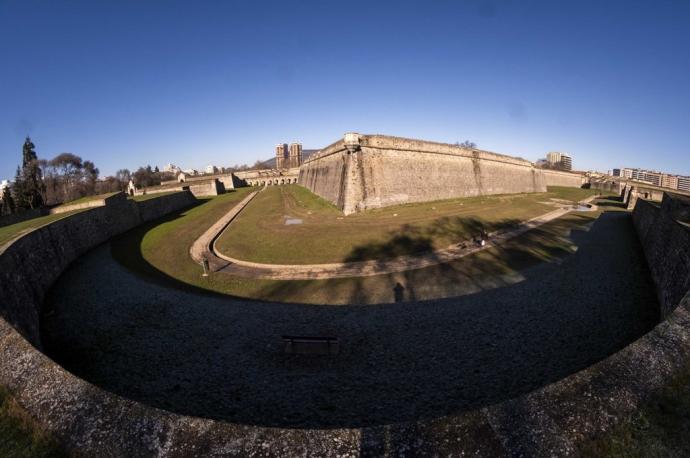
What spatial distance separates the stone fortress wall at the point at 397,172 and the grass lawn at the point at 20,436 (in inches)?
855

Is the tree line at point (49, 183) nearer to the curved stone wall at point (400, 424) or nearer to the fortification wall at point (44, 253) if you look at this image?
the fortification wall at point (44, 253)

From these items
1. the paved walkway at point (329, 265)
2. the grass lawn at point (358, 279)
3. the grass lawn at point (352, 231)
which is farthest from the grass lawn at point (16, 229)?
the grass lawn at point (352, 231)

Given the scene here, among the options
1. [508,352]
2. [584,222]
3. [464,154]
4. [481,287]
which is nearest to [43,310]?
[508,352]

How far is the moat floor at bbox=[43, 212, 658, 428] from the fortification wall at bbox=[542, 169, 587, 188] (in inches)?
2785

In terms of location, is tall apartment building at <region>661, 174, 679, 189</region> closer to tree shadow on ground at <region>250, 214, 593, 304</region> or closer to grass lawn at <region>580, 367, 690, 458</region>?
tree shadow on ground at <region>250, 214, 593, 304</region>

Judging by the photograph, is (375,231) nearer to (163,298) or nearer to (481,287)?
(481,287)

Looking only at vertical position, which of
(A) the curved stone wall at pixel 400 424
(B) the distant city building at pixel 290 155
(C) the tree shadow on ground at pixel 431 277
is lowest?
(C) the tree shadow on ground at pixel 431 277

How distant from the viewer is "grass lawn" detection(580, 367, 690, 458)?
3.59 meters

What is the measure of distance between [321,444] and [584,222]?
96.0 ft

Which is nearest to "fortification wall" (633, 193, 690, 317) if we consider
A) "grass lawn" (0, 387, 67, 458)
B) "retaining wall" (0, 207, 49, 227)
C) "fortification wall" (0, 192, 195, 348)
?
"grass lawn" (0, 387, 67, 458)

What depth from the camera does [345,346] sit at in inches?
346

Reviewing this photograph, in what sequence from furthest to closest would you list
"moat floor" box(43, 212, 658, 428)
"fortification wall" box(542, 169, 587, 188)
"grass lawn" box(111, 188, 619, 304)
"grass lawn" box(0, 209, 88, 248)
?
"fortification wall" box(542, 169, 587, 188), "grass lawn" box(0, 209, 88, 248), "grass lawn" box(111, 188, 619, 304), "moat floor" box(43, 212, 658, 428)

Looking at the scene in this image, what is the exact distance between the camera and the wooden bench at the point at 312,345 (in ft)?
27.3

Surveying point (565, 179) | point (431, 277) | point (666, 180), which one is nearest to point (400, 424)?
point (431, 277)
